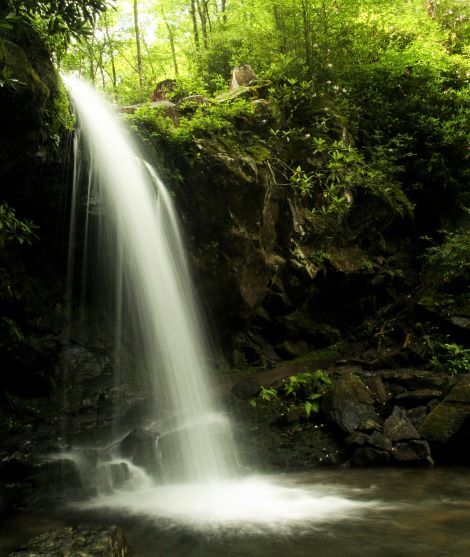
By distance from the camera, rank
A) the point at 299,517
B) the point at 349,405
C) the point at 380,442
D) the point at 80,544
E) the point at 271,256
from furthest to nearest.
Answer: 1. the point at 271,256
2. the point at 349,405
3. the point at 380,442
4. the point at 299,517
5. the point at 80,544

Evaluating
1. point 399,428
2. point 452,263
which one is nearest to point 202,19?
point 452,263

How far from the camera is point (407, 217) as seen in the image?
39.0 feet

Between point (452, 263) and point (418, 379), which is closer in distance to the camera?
point (418, 379)

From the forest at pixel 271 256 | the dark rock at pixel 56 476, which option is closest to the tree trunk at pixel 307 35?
the forest at pixel 271 256

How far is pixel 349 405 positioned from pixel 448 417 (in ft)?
4.89

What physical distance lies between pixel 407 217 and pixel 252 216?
5.37 metres

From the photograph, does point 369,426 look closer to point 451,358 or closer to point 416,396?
point 416,396

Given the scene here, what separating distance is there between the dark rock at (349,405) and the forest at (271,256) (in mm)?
36

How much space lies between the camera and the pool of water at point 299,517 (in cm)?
402

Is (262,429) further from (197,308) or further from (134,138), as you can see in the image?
(134,138)

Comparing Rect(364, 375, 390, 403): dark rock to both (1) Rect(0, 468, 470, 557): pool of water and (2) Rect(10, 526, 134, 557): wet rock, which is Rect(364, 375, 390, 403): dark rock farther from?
(2) Rect(10, 526, 134, 557): wet rock

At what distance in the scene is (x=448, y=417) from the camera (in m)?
6.28

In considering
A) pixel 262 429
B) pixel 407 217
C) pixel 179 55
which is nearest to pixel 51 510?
pixel 262 429

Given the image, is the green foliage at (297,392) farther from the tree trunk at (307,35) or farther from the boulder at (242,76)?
the tree trunk at (307,35)
